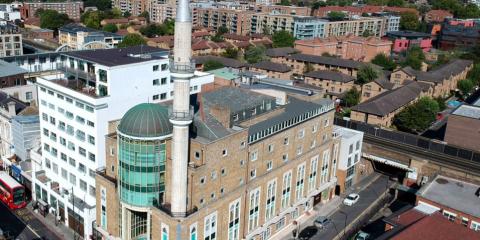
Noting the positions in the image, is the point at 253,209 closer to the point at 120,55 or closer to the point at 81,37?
the point at 120,55

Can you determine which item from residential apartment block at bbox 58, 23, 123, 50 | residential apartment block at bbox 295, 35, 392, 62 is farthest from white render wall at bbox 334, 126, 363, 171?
residential apartment block at bbox 58, 23, 123, 50

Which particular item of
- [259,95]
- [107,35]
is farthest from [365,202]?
[107,35]

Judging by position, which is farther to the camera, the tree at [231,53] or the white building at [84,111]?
the tree at [231,53]

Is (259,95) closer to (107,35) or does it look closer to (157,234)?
(157,234)

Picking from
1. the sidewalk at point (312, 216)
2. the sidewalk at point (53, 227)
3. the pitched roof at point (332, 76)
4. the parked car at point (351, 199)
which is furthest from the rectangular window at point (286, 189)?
the pitched roof at point (332, 76)

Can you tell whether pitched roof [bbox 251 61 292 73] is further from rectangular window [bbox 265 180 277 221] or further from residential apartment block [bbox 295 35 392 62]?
rectangular window [bbox 265 180 277 221]

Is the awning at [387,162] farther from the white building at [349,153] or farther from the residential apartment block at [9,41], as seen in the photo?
the residential apartment block at [9,41]
